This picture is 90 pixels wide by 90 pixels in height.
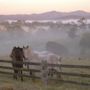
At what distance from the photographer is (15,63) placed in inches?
763

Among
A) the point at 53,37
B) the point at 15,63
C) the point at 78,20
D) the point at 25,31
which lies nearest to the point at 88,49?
the point at 53,37

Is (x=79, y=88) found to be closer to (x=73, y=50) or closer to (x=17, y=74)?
(x=17, y=74)

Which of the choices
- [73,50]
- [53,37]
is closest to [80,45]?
[73,50]

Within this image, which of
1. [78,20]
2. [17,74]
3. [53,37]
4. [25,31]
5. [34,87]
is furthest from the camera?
[25,31]

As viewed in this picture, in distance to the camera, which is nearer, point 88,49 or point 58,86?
point 58,86

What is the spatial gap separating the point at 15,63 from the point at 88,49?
47140 mm

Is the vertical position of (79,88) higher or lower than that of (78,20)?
higher

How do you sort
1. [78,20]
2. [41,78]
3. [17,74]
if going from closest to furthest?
[41,78]
[17,74]
[78,20]

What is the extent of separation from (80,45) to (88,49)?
2611 mm

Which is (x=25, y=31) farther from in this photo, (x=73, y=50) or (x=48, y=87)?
(x=48, y=87)

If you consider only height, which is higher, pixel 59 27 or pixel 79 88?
pixel 79 88

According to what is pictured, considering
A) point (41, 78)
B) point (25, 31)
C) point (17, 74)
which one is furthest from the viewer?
point (25, 31)

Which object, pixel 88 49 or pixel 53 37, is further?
pixel 53 37

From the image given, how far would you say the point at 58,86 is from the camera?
16.9 m
